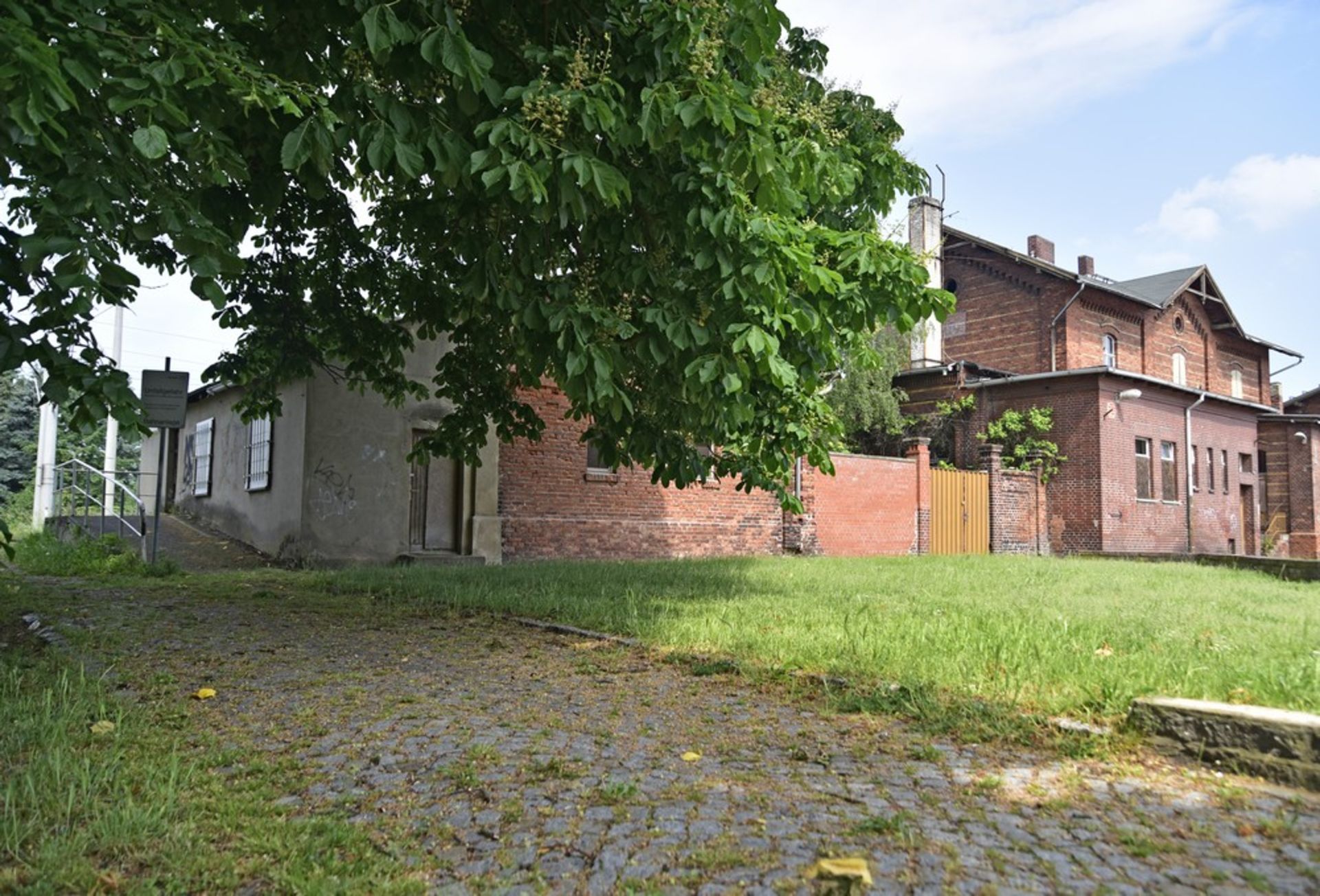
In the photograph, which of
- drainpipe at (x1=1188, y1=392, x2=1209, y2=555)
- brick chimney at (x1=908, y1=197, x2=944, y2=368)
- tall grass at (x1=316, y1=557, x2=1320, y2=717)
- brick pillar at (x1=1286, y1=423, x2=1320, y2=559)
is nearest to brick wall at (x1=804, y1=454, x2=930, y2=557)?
tall grass at (x1=316, y1=557, x2=1320, y2=717)

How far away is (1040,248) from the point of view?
3634 cm

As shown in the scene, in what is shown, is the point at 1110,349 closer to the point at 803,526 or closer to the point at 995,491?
the point at 995,491

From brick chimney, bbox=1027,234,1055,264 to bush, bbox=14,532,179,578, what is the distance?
107 ft

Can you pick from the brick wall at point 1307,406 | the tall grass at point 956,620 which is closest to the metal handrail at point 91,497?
the tall grass at point 956,620

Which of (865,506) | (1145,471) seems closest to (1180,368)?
(1145,471)

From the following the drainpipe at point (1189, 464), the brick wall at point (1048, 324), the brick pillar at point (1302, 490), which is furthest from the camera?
the brick pillar at point (1302, 490)

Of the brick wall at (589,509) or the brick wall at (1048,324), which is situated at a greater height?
the brick wall at (1048,324)

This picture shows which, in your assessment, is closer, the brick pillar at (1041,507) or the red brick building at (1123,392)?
the brick pillar at (1041,507)

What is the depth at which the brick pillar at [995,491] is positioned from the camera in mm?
24641

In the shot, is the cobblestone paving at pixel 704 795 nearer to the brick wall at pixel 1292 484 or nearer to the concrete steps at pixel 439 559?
the concrete steps at pixel 439 559

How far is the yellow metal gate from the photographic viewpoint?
75.8ft

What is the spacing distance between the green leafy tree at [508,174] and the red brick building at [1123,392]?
20.6 meters

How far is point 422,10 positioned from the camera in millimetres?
5156

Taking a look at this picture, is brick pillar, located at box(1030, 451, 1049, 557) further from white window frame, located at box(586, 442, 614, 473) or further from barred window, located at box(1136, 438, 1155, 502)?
white window frame, located at box(586, 442, 614, 473)
